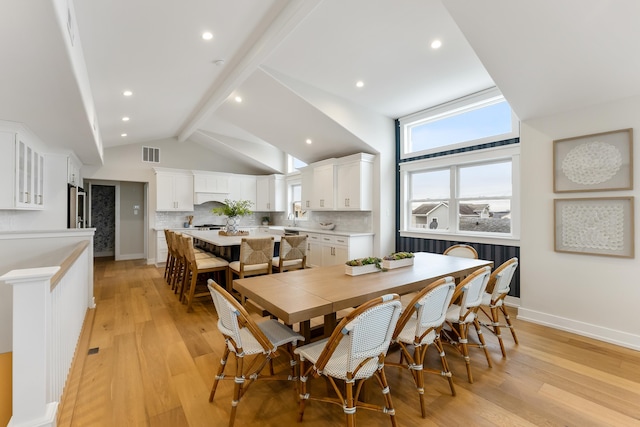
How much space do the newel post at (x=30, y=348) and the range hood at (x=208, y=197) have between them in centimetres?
626

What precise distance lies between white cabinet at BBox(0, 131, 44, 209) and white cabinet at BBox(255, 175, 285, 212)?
4858mm

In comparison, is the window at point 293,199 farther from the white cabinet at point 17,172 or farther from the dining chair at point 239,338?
the dining chair at point 239,338

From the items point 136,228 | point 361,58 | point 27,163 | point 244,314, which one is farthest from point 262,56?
point 136,228

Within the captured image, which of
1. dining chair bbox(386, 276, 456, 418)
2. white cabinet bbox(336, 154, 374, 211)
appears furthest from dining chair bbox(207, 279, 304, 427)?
white cabinet bbox(336, 154, 374, 211)

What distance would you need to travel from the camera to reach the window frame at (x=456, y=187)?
3.96m

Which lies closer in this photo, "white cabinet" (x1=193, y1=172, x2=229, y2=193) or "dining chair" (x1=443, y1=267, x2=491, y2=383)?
"dining chair" (x1=443, y1=267, x2=491, y2=383)

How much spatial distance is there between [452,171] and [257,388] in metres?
4.12

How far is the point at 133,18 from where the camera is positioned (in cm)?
252

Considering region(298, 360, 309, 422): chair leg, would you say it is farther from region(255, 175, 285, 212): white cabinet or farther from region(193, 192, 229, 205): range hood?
region(255, 175, 285, 212): white cabinet

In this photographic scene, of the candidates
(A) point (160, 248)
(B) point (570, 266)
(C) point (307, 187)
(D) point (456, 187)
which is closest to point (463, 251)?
(B) point (570, 266)

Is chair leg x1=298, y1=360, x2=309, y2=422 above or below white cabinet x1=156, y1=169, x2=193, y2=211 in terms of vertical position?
below

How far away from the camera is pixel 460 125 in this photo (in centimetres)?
465

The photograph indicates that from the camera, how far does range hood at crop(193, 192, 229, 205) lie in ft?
24.4

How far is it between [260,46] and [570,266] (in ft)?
13.4
